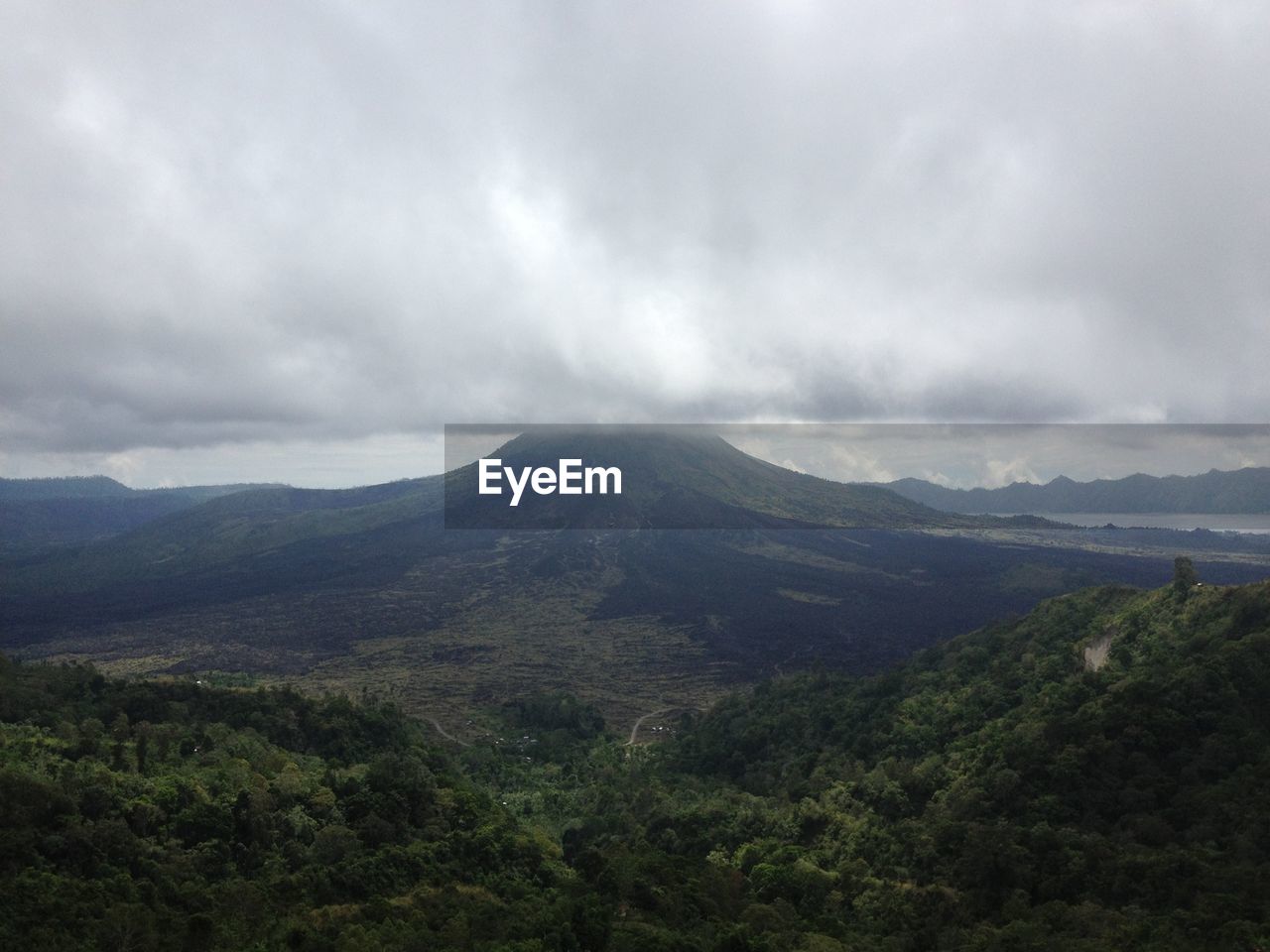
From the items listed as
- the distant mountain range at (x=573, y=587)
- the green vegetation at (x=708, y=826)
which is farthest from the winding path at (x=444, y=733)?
the green vegetation at (x=708, y=826)

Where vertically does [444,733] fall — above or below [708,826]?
below

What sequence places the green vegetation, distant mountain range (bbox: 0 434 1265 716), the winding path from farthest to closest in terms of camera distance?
distant mountain range (bbox: 0 434 1265 716)
the winding path
the green vegetation

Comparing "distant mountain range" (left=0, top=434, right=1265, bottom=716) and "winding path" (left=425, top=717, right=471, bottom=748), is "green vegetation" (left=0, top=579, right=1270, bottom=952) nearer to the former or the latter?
"winding path" (left=425, top=717, right=471, bottom=748)

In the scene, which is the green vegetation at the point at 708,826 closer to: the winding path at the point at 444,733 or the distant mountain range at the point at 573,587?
the winding path at the point at 444,733

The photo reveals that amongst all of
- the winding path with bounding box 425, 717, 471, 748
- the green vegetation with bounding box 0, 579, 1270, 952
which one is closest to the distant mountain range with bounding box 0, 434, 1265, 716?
the winding path with bounding box 425, 717, 471, 748

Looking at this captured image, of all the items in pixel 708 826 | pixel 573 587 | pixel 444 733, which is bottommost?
pixel 444 733

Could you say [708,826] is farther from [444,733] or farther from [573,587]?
[573,587]

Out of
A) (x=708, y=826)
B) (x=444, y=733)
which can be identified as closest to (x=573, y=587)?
(x=444, y=733)

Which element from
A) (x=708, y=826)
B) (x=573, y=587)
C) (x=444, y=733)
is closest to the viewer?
(x=708, y=826)
